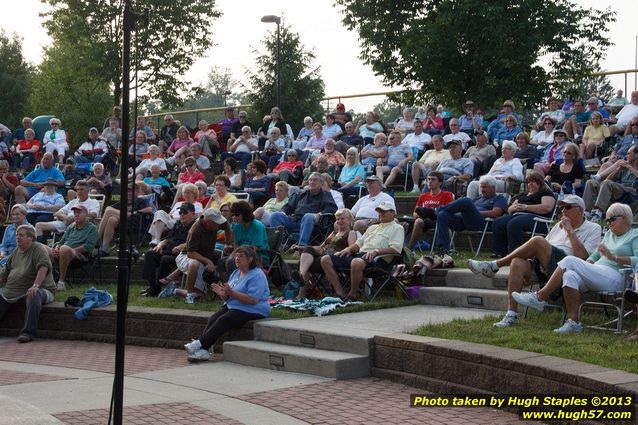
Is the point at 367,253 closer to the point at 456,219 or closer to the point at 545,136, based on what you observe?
the point at 456,219

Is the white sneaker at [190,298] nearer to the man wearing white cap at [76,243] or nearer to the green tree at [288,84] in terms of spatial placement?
the man wearing white cap at [76,243]

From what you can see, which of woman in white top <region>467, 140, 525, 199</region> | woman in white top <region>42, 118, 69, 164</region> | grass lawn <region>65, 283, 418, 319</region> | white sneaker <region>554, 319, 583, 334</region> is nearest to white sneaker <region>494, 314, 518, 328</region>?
white sneaker <region>554, 319, 583, 334</region>

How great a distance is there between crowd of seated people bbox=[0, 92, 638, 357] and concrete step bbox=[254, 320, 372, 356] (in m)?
0.40

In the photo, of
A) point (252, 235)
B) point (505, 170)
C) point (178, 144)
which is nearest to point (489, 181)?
point (505, 170)

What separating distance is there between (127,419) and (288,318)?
361cm

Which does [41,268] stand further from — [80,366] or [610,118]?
[610,118]

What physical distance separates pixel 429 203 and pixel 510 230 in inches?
78.2

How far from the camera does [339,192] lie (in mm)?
15680

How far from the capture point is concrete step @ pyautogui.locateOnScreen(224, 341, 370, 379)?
926cm

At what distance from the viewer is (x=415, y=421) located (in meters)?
7.60

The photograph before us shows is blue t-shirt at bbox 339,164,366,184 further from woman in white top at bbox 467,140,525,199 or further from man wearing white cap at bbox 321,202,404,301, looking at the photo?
man wearing white cap at bbox 321,202,404,301

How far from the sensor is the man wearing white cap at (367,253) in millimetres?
11656

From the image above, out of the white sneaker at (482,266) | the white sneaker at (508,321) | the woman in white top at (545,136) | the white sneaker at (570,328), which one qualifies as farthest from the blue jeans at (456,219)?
the woman in white top at (545,136)

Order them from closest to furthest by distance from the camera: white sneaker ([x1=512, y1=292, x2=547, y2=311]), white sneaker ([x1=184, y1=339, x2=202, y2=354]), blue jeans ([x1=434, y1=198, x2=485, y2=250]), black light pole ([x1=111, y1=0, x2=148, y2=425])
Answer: black light pole ([x1=111, y1=0, x2=148, y2=425]), white sneaker ([x1=512, y1=292, x2=547, y2=311]), white sneaker ([x1=184, y1=339, x2=202, y2=354]), blue jeans ([x1=434, y1=198, x2=485, y2=250])
